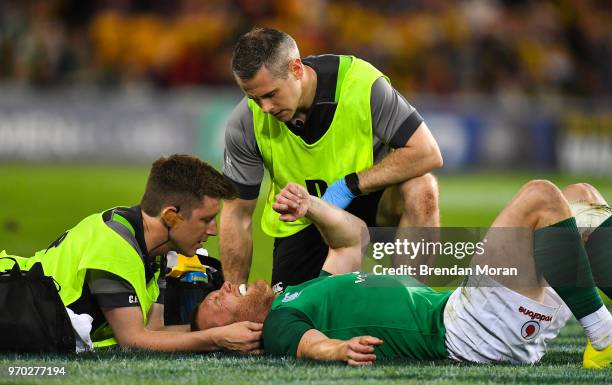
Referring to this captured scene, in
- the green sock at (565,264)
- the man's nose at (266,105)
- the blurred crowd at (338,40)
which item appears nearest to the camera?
the green sock at (565,264)

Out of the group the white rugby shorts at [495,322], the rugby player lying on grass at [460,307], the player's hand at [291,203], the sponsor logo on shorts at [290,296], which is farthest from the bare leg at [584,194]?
the sponsor logo on shorts at [290,296]

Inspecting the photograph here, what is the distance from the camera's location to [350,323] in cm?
508

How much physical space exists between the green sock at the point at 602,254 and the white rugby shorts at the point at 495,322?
→ 23 centimetres

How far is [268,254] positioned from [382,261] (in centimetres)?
408

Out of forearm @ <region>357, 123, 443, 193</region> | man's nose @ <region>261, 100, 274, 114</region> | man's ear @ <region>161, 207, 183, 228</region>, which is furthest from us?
forearm @ <region>357, 123, 443, 193</region>

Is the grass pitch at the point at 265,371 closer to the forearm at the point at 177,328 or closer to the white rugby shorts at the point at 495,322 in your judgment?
the white rugby shorts at the point at 495,322

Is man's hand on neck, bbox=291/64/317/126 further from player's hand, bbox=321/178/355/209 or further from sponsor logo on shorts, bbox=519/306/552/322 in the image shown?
sponsor logo on shorts, bbox=519/306/552/322

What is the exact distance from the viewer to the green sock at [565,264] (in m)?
4.76

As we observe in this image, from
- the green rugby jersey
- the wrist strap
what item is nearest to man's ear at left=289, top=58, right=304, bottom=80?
the wrist strap

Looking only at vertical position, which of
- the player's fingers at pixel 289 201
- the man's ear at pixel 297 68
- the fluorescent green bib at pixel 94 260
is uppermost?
the man's ear at pixel 297 68

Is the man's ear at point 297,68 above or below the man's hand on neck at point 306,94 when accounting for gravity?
above

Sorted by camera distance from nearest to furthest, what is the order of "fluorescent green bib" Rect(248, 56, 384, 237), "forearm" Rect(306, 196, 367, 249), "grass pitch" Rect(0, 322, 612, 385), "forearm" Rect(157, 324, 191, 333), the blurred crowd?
"grass pitch" Rect(0, 322, 612, 385), "forearm" Rect(157, 324, 191, 333), "forearm" Rect(306, 196, 367, 249), "fluorescent green bib" Rect(248, 56, 384, 237), the blurred crowd

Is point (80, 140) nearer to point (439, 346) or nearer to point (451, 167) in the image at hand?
point (451, 167)

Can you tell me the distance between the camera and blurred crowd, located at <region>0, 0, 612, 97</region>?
17.7 metres
